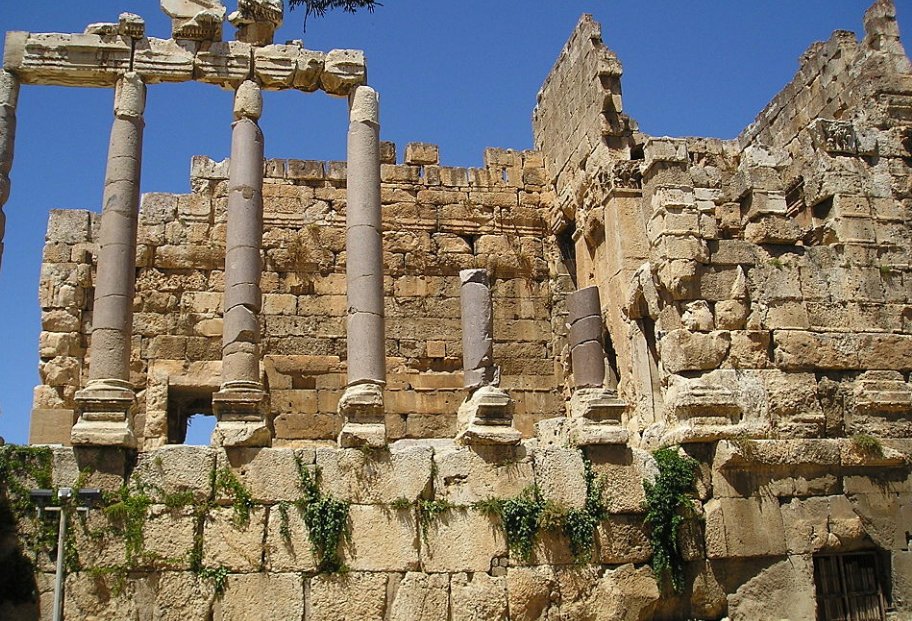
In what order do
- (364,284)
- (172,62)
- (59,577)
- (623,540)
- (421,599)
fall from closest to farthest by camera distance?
(59,577) → (421,599) → (623,540) → (364,284) → (172,62)

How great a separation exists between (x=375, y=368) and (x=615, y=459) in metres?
3.19

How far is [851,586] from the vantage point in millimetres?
12180

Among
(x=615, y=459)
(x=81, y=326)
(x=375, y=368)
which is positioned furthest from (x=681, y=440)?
(x=81, y=326)

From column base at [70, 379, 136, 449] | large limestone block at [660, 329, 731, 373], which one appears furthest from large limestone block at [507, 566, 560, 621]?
column base at [70, 379, 136, 449]

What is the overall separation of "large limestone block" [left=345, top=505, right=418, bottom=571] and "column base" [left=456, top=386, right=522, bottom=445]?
3.94 feet

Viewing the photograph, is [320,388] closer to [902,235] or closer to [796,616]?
[796,616]

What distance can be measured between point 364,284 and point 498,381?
6.92ft

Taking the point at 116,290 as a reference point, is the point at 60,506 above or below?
below

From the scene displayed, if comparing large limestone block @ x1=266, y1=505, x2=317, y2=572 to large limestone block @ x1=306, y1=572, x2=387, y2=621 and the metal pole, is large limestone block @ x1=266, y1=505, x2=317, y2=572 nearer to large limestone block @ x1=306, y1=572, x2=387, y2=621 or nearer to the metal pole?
large limestone block @ x1=306, y1=572, x2=387, y2=621

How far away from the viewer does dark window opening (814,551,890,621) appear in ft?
39.5

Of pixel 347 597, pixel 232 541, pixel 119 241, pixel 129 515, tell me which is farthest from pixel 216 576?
pixel 119 241

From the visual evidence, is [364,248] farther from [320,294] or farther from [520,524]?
[320,294]

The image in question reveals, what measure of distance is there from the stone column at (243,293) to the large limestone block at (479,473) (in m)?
2.14

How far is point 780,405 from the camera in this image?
12.5m
